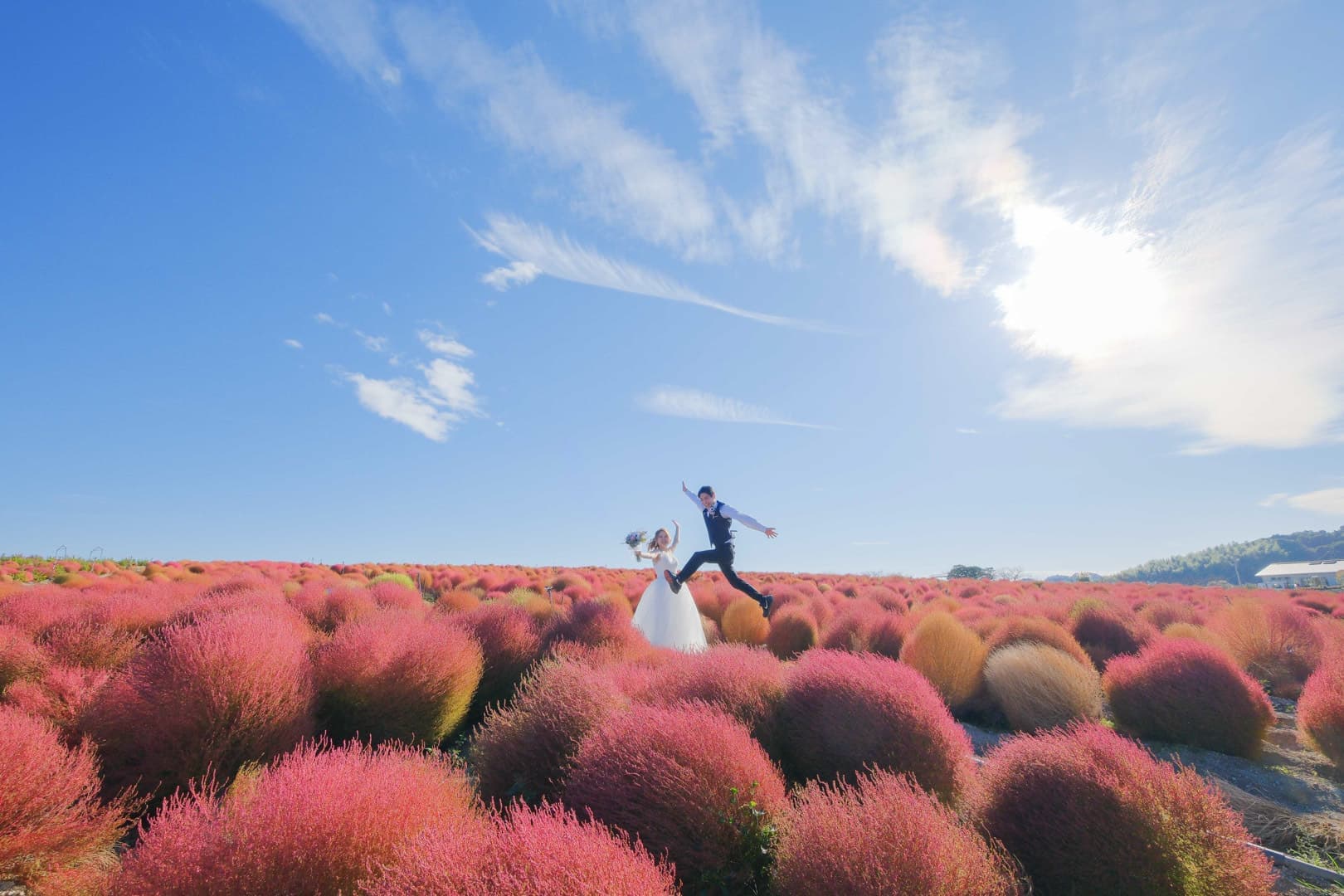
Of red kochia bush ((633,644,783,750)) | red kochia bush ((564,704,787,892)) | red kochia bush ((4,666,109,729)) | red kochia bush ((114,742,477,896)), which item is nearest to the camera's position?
red kochia bush ((114,742,477,896))

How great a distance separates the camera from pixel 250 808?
7.88 feet

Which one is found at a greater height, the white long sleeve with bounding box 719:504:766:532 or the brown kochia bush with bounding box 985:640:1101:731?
the white long sleeve with bounding box 719:504:766:532

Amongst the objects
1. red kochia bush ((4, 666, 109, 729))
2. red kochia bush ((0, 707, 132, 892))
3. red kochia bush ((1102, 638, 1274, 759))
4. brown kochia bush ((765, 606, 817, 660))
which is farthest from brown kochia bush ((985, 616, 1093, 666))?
red kochia bush ((4, 666, 109, 729))

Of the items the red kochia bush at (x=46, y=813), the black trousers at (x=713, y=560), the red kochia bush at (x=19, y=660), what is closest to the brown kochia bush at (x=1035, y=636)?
the black trousers at (x=713, y=560)

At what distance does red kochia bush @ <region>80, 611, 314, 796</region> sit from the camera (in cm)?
405

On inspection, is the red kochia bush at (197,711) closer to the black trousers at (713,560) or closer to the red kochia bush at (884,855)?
the red kochia bush at (884,855)

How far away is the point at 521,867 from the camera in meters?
1.91

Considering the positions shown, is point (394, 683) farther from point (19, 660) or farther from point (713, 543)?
point (713, 543)

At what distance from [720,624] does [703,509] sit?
447 centimetres

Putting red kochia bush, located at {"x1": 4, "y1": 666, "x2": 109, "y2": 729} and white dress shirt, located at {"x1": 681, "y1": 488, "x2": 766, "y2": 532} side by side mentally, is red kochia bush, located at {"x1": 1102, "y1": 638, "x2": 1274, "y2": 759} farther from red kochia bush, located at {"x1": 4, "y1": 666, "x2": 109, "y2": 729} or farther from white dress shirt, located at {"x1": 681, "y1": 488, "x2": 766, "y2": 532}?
red kochia bush, located at {"x1": 4, "y1": 666, "x2": 109, "y2": 729}

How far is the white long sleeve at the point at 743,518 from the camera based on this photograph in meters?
8.72

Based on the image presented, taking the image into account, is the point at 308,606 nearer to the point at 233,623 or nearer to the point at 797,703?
the point at 233,623

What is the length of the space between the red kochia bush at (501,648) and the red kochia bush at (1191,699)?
7.77m

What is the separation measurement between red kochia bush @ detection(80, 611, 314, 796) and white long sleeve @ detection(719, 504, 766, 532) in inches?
232
